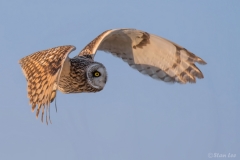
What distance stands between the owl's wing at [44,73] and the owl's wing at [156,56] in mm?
2254

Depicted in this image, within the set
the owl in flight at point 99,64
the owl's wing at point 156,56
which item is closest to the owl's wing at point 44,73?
the owl in flight at point 99,64

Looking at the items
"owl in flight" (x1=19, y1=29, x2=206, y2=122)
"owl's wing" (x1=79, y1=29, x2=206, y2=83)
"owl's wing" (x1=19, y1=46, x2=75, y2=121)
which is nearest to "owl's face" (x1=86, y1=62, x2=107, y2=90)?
"owl in flight" (x1=19, y1=29, x2=206, y2=122)

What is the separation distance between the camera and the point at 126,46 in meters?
12.9

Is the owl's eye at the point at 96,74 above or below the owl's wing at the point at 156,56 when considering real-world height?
below

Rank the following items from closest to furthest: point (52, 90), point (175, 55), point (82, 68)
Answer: point (52, 90) < point (82, 68) < point (175, 55)

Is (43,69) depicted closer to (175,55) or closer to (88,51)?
Answer: (88,51)

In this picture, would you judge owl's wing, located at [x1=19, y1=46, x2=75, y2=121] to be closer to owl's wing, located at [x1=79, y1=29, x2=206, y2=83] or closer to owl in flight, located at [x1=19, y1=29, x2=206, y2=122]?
owl in flight, located at [x1=19, y1=29, x2=206, y2=122]

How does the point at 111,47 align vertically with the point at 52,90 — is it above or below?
above

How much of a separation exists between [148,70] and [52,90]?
11.9ft

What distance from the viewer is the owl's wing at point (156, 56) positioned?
1273cm

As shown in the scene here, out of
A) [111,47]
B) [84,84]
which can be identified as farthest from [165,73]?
[84,84]

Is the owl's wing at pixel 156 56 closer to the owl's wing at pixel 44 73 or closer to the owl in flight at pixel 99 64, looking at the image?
the owl in flight at pixel 99 64

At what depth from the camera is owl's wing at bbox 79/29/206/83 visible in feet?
41.8

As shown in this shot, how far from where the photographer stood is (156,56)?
42.1 feet
